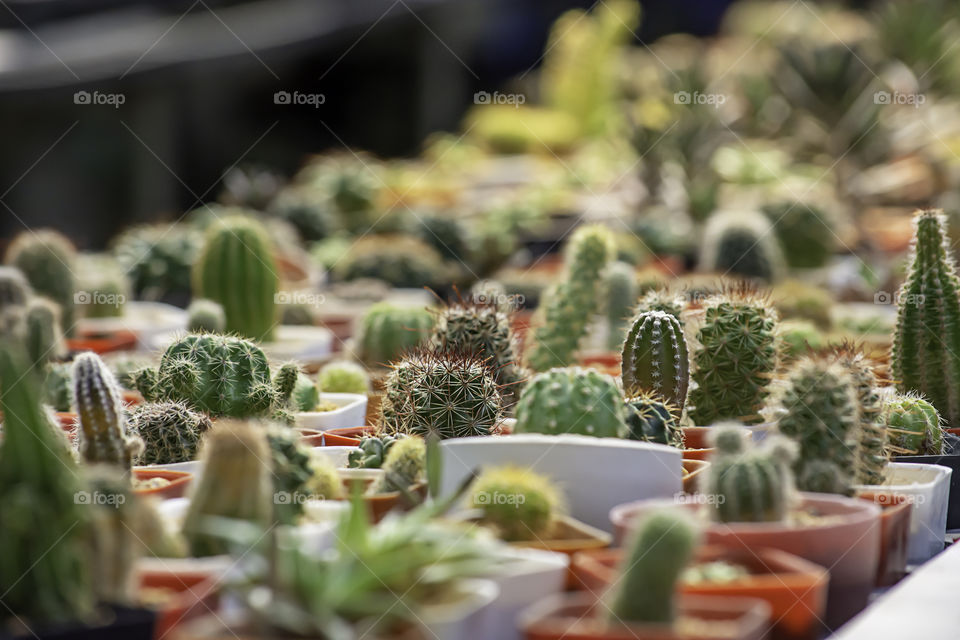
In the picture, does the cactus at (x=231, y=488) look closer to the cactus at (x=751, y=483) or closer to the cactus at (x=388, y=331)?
the cactus at (x=751, y=483)

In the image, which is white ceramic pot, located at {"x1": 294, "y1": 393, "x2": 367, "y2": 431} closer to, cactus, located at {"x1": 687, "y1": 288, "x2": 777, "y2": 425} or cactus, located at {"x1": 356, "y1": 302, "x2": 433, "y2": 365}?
cactus, located at {"x1": 356, "y1": 302, "x2": 433, "y2": 365}

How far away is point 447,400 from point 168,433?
824 mm

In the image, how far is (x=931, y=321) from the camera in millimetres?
4105

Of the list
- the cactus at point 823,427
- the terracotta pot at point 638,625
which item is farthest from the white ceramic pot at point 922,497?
the terracotta pot at point 638,625

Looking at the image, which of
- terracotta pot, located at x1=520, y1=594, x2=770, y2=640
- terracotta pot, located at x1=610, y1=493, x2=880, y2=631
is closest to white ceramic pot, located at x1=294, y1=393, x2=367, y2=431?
terracotta pot, located at x1=610, y1=493, x2=880, y2=631

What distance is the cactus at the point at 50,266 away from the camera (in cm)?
597

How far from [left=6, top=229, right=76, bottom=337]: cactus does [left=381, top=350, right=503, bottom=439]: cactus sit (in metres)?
2.70

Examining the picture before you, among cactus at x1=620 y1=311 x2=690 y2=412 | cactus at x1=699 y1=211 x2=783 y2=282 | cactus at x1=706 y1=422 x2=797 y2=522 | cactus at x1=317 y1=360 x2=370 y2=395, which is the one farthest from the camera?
cactus at x1=699 y1=211 x2=783 y2=282

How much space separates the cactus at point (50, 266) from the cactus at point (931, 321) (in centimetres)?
380

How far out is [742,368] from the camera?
4.06m

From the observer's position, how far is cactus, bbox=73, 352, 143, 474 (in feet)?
10.4

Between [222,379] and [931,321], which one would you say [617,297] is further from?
[222,379]

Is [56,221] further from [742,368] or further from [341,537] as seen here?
[341,537]

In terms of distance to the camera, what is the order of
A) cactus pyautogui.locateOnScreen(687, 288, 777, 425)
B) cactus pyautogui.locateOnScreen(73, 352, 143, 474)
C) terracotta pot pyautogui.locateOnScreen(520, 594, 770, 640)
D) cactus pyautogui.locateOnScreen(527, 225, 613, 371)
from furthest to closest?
1. cactus pyautogui.locateOnScreen(527, 225, 613, 371)
2. cactus pyautogui.locateOnScreen(687, 288, 777, 425)
3. cactus pyautogui.locateOnScreen(73, 352, 143, 474)
4. terracotta pot pyautogui.locateOnScreen(520, 594, 770, 640)
